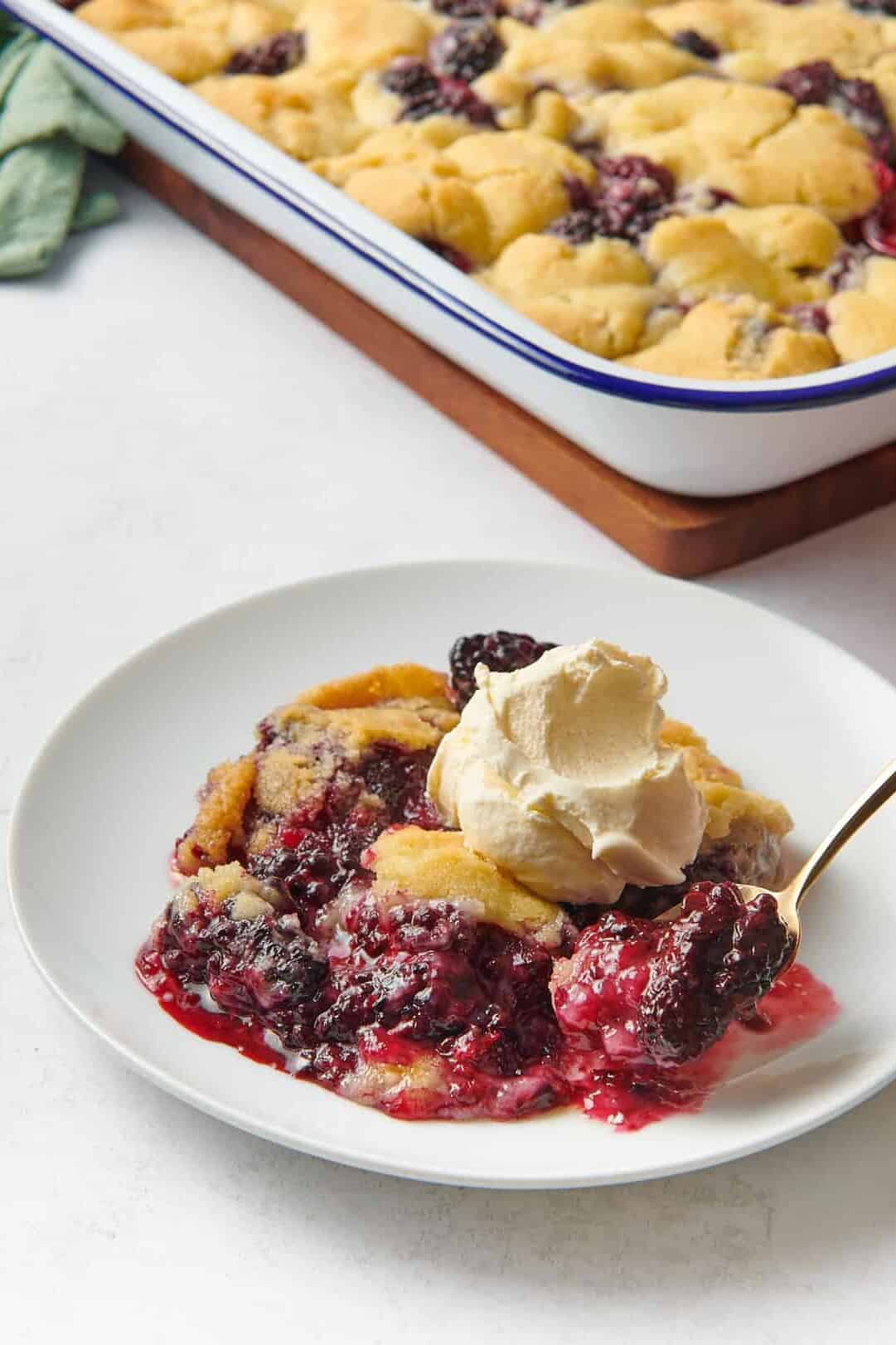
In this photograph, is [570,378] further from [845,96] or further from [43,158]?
[43,158]

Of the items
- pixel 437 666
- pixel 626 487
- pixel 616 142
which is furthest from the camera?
pixel 616 142

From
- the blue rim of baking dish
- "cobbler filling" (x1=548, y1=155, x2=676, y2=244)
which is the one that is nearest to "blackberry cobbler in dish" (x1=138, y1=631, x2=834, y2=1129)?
the blue rim of baking dish

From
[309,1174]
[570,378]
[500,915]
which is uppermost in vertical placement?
[570,378]

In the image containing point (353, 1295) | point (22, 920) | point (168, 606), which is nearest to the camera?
point (353, 1295)

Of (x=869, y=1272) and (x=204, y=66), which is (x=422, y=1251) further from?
(x=204, y=66)

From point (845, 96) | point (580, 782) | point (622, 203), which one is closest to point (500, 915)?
point (580, 782)

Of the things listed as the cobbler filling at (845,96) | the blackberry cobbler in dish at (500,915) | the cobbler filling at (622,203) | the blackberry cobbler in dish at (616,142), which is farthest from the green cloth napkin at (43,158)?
the blackberry cobbler in dish at (500,915)

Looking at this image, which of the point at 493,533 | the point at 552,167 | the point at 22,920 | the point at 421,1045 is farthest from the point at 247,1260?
the point at 552,167
